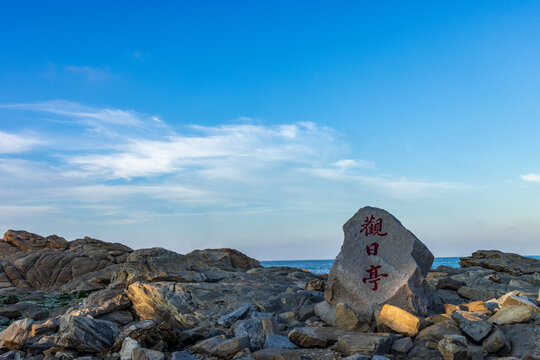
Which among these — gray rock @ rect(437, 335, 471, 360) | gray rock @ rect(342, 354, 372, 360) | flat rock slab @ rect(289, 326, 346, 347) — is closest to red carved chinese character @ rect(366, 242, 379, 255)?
flat rock slab @ rect(289, 326, 346, 347)

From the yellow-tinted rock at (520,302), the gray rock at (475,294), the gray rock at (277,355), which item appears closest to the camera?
the gray rock at (277,355)

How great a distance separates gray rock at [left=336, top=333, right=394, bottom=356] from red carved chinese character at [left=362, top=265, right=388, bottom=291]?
2.04m

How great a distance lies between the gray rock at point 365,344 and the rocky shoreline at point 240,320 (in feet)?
0.07

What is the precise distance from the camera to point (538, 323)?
30.8 feet

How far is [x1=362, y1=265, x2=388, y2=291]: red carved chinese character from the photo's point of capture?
36.0ft

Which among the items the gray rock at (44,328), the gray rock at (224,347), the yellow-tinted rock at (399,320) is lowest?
the gray rock at (44,328)

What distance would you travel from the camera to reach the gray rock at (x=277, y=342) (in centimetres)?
885

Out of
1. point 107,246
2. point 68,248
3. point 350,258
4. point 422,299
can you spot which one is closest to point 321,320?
point 350,258

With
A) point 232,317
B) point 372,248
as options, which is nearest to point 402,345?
point 372,248

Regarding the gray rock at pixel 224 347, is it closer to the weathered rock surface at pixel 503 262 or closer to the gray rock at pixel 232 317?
the gray rock at pixel 232 317

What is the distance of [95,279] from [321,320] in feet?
42.1

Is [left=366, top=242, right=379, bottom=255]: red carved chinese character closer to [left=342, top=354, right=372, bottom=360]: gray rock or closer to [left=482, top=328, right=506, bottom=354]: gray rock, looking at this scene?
[left=482, top=328, right=506, bottom=354]: gray rock

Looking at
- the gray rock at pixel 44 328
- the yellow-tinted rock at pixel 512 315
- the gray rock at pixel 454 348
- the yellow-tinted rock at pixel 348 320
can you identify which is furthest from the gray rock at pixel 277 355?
the gray rock at pixel 44 328

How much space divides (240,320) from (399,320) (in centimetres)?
385
